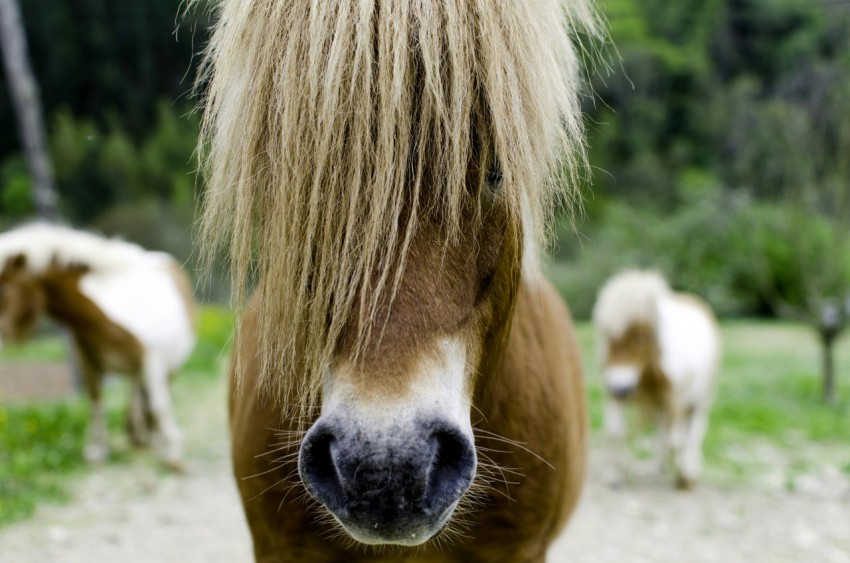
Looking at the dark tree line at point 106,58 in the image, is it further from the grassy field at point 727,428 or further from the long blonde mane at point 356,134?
the long blonde mane at point 356,134

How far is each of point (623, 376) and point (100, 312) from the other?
4.02 metres

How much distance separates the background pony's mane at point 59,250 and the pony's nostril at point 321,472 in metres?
4.71

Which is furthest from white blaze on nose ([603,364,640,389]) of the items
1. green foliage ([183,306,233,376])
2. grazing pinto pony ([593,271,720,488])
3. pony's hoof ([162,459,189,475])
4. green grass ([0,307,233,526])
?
green foliage ([183,306,233,376])

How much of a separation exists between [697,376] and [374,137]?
463 centimetres

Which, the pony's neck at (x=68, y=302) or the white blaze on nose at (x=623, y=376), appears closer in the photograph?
the white blaze on nose at (x=623, y=376)

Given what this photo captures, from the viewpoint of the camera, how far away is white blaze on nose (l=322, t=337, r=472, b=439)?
103 cm

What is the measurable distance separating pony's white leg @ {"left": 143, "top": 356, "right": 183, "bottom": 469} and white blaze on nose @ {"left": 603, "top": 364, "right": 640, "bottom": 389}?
136 inches

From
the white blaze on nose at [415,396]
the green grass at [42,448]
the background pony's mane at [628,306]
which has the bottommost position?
the green grass at [42,448]

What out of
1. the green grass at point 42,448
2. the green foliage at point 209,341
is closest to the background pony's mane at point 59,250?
the green grass at point 42,448

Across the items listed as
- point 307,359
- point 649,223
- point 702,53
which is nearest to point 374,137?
point 307,359

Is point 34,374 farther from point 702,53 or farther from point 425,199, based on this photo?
point 702,53

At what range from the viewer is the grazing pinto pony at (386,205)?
1.07 meters

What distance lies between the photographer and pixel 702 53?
77.1 ft

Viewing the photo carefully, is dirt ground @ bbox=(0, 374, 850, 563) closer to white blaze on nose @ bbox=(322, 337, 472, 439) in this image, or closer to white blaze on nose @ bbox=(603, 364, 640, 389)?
white blaze on nose @ bbox=(603, 364, 640, 389)
